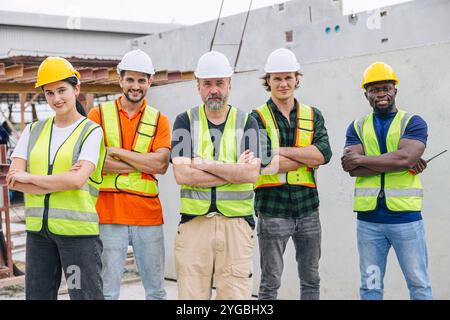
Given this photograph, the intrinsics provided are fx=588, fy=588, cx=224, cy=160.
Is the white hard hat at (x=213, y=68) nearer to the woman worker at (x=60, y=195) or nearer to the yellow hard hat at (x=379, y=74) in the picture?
the woman worker at (x=60, y=195)

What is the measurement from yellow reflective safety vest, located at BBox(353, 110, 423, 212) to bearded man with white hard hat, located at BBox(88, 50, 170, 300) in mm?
1419

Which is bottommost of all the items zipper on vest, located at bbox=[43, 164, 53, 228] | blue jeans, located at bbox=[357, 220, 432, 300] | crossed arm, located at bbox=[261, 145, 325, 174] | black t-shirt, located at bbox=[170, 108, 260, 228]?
blue jeans, located at bbox=[357, 220, 432, 300]

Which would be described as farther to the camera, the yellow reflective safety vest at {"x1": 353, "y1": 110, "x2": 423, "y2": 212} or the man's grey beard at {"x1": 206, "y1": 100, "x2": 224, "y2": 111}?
the yellow reflective safety vest at {"x1": 353, "y1": 110, "x2": 423, "y2": 212}

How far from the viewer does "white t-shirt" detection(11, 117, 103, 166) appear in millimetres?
3557

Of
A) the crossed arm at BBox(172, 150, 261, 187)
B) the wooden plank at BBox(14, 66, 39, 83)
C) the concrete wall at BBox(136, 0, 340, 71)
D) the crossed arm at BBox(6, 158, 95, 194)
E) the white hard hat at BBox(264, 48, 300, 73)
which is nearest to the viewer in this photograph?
the crossed arm at BBox(6, 158, 95, 194)

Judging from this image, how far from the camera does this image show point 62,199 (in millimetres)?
3535

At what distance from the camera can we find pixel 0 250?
740 cm

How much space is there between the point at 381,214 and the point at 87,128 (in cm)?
207

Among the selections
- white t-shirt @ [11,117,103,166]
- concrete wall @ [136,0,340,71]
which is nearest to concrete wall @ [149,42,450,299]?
white t-shirt @ [11,117,103,166]

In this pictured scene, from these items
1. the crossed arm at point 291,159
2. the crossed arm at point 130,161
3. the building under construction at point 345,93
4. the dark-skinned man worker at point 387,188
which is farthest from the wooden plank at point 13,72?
the dark-skinned man worker at point 387,188

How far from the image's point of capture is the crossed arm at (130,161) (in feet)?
13.0

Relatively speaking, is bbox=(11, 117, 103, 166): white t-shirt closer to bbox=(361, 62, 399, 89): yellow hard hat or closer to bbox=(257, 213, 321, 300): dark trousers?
bbox=(257, 213, 321, 300): dark trousers

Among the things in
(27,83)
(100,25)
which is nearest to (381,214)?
(27,83)

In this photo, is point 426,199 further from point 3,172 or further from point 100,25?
point 100,25
